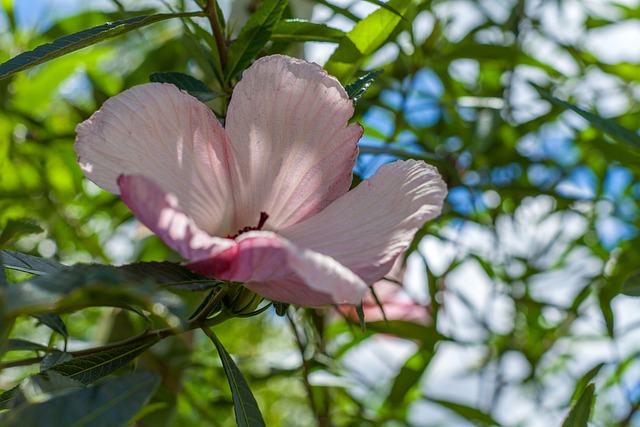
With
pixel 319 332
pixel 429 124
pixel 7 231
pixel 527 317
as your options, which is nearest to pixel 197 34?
pixel 7 231

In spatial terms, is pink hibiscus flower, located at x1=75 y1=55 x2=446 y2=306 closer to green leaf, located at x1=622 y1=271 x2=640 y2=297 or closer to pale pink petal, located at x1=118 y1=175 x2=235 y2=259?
pale pink petal, located at x1=118 y1=175 x2=235 y2=259

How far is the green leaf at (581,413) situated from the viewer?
1.67 feet

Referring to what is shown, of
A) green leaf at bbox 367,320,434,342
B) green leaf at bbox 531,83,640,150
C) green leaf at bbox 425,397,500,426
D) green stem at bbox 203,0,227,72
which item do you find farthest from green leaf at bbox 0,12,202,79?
green leaf at bbox 425,397,500,426

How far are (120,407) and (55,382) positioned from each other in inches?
2.7

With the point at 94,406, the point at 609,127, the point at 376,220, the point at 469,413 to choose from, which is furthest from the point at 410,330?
the point at 94,406

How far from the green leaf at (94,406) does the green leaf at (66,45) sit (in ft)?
0.66

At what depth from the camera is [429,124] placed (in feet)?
4.12

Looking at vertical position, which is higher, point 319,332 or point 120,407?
point 120,407

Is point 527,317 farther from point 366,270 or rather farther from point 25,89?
point 366,270

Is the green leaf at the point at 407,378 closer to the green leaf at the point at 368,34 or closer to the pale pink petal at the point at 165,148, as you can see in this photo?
the green leaf at the point at 368,34

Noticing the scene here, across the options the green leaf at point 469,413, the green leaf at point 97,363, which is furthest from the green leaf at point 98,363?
the green leaf at point 469,413

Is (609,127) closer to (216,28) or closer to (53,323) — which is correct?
(216,28)

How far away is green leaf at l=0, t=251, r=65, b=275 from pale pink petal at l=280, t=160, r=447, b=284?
0.43ft

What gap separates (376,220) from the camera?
0.45 metres
